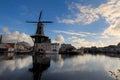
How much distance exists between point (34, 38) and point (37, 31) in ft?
12.9

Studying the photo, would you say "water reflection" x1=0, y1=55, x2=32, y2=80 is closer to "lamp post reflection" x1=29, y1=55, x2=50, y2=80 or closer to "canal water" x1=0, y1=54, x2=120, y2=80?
"canal water" x1=0, y1=54, x2=120, y2=80

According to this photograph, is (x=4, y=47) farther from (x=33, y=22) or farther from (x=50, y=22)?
(x=50, y=22)

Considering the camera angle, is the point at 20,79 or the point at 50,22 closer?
the point at 20,79

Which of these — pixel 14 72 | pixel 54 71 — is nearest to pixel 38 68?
pixel 54 71

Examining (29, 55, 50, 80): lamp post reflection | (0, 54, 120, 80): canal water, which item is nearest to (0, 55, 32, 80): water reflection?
(0, 54, 120, 80): canal water

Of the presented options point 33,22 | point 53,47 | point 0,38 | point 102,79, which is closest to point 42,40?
point 33,22

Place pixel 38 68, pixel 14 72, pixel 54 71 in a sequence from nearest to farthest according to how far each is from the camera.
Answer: pixel 14 72 → pixel 54 71 → pixel 38 68

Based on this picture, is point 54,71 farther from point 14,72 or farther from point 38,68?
point 14,72

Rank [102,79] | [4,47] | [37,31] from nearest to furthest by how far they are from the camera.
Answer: [102,79] < [37,31] < [4,47]

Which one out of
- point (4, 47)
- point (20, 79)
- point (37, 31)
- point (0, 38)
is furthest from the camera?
point (0, 38)

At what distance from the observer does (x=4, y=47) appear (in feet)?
353

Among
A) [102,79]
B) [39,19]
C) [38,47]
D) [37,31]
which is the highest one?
[39,19]

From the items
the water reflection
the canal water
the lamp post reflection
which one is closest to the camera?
the water reflection

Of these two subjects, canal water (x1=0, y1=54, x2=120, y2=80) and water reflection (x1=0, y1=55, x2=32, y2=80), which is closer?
water reflection (x1=0, y1=55, x2=32, y2=80)
